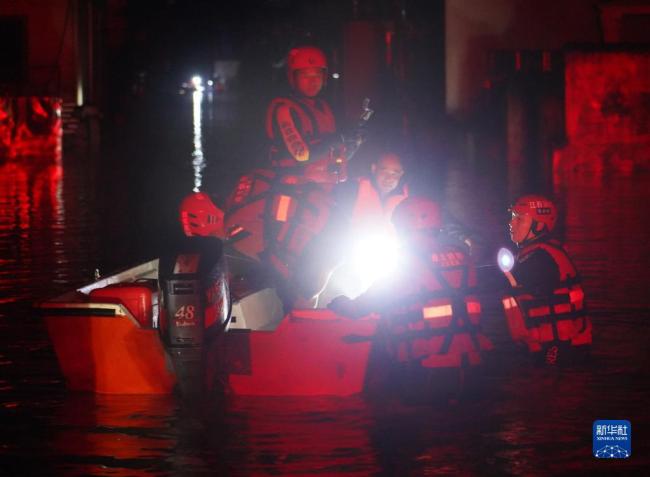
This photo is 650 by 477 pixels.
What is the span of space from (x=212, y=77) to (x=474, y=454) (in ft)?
321

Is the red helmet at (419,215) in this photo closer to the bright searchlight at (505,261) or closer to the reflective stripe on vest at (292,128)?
the bright searchlight at (505,261)

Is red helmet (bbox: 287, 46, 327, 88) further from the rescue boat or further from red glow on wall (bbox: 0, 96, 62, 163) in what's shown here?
red glow on wall (bbox: 0, 96, 62, 163)

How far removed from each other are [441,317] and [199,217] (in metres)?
1.80

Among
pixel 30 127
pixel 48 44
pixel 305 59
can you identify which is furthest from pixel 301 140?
pixel 48 44

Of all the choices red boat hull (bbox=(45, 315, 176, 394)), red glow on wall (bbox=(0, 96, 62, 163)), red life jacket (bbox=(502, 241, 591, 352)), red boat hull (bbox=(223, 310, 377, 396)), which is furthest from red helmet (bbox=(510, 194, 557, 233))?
red glow on wall (bbox=(0, 96, 62, 163))

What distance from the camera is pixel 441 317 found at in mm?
8000

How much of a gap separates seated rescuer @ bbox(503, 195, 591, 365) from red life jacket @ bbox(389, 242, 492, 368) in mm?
785

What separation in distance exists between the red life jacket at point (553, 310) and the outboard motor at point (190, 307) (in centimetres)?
194

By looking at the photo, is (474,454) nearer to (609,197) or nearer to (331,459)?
(331,459)

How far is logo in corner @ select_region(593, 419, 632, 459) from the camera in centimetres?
704

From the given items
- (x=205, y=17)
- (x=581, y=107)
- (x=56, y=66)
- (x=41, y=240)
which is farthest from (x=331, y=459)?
(x=205, y=17)

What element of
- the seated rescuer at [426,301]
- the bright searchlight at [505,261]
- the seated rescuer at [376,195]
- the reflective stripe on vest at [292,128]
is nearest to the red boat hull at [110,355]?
the seated rescuer at [426,301]

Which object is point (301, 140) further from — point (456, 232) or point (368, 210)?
point (456, 232)

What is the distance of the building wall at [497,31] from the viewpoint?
1420 inches
